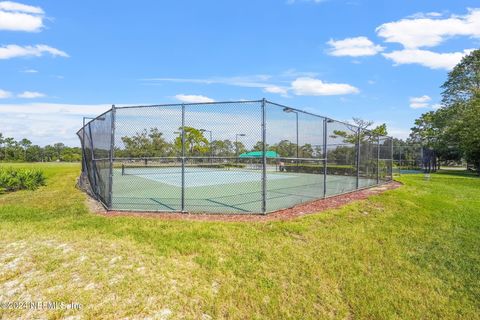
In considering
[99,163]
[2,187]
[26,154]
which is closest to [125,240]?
[99,163]

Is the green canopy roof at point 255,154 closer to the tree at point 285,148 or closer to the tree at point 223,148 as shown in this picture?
the tree at point 285,148

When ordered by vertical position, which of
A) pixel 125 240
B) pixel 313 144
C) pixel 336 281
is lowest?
pixel 336 281

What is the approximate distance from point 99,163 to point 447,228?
8514 mm

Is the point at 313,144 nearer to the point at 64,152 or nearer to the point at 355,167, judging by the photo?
the point at 355,167

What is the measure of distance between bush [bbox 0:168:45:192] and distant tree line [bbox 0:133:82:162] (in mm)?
70398

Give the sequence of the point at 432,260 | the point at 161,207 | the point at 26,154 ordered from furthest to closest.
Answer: the point at 26,154 → the point at 161,207 → the point at 432,260

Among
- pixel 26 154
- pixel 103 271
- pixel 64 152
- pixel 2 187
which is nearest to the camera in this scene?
pixel 103 271

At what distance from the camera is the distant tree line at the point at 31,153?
76.4 metres

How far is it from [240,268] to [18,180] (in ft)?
32.5

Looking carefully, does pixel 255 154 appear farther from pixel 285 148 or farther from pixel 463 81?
pixel 463 81

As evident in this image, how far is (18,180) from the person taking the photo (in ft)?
33.1

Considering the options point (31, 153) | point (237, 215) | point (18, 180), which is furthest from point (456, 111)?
point (31, 153)

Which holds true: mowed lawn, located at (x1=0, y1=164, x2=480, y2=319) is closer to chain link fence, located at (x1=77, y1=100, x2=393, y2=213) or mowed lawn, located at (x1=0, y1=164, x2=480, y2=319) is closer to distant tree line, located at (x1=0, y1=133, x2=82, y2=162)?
chain link fence, located at (x1=77, y1=100, x2=393, y2=213)

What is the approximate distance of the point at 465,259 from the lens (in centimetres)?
455
